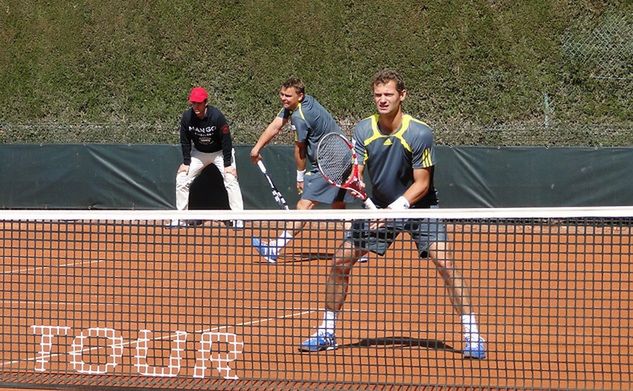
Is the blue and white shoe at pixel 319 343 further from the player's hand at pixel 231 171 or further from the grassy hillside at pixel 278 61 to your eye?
the grassy hillside at pixel 278 61

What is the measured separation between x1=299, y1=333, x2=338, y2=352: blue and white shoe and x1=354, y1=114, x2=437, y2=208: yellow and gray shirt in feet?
3.11

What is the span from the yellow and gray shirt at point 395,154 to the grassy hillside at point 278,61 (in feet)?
31.2

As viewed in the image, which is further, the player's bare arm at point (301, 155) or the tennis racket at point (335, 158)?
the player's bare arm at point (301, 155)

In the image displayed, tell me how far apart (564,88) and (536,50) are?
0.78 meters

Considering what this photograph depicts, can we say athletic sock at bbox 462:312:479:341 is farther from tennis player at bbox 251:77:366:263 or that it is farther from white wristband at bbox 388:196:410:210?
tennis player at bbox 251:77:366:263

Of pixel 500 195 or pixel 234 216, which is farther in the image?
pixel 500 195

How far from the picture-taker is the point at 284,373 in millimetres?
5871

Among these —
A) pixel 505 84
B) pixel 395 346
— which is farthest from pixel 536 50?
pixel 395 346

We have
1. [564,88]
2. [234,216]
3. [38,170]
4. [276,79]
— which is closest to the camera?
[234,216]

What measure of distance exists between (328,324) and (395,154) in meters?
1.17

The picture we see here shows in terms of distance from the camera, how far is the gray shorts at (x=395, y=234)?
6.04 metres

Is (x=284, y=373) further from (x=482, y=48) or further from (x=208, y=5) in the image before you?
(x=208, y=5)

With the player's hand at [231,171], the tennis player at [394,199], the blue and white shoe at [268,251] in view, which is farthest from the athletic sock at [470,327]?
the player's hand at [231,171]

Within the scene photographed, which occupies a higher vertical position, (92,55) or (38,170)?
(92,55)
